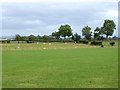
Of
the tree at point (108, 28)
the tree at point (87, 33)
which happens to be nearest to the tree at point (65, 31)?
the tree at point (87, 33)

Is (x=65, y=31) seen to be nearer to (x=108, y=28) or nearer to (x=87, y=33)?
(x=87, y=33)

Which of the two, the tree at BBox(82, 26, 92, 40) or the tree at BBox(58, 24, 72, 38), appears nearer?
the tree at BBox(82, 26, 92, 40)

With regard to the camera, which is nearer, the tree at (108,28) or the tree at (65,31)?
the tree at (108,28)

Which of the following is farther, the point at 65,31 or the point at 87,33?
the point at 65,31

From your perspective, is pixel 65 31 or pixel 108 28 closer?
pixel 108 28

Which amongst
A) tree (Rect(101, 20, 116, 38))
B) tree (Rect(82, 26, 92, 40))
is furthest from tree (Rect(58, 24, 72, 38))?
tree (Rect(101, 20, 116, 38))

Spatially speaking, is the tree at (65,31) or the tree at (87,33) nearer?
the tree at (87,33)

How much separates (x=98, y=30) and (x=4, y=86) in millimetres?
113412

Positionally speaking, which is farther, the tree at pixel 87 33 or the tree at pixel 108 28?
the tree at pixel 108 28

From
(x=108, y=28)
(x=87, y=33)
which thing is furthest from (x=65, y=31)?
(x=108, y=28)

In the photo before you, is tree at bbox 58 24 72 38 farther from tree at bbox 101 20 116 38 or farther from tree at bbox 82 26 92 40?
tree at bbox 101 20 116 38

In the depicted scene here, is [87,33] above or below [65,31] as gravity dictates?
below

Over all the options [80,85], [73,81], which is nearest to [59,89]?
[80,85]

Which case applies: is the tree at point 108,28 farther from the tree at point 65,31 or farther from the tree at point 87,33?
the tree at point 65,31
